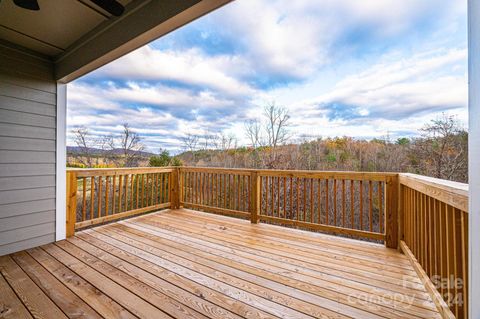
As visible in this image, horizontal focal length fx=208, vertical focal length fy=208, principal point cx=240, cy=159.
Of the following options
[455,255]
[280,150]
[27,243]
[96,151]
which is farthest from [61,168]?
[280,150]

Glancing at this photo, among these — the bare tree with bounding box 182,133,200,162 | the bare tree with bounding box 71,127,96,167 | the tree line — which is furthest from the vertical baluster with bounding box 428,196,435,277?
the bare tree with bounding box 71,127,96,167

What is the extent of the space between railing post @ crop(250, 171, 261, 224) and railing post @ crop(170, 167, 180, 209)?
5.94 feet

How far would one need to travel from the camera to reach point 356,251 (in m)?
2.54

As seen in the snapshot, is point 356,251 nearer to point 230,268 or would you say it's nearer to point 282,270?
point 282,270

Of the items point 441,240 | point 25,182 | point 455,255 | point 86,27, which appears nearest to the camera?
point 455,255

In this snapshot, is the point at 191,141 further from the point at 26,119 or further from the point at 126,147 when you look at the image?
the point at 26,119

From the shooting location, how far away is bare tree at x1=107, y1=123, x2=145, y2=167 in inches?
272

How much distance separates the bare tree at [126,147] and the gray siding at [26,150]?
432 cm

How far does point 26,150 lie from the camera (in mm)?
2625

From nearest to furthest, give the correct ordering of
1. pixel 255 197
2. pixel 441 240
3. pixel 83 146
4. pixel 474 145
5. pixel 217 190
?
1. pixel 474 145
2. pixel 441 240
3. pixel 255 197
4. pixel 217 190
5. pixel 83 146

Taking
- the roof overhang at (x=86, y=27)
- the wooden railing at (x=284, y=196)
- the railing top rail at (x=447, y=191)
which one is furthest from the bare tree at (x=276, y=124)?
the roof overhang at (x=86, y=27)

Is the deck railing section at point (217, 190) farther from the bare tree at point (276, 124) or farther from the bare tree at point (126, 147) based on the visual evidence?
the bare tree at point (126, 147)

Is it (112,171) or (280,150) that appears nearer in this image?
(112,171)

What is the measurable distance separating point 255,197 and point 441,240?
8.23 feet
